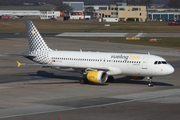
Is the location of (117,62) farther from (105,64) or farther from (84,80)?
(84,80)

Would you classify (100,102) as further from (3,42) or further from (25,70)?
(3,42)

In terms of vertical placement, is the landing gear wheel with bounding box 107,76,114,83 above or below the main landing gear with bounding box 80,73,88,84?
→ below

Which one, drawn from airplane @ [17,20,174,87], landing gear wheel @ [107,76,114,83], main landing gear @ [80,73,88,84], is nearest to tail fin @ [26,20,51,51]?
airplane @ [17,20,174,87]

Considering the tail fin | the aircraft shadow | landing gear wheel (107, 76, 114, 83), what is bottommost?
the aircraft shadow

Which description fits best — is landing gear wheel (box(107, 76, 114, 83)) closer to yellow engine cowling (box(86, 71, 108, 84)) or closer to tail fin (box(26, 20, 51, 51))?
yellow engine cowling (box(86, 71, 108, 84))

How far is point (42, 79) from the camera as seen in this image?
2532 inches

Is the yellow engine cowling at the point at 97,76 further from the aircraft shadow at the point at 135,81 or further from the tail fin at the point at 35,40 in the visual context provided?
the tail fin at the point at 35,40

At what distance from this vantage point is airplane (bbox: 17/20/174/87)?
5804 centimetres

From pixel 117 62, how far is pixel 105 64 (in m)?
1.52

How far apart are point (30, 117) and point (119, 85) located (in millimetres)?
21034

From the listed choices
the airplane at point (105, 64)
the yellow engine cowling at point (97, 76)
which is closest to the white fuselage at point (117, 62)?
the airplane at point (105, 64)

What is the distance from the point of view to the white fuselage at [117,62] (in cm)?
5788

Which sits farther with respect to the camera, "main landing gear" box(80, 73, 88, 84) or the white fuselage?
"main landing gear" box(80, 73, 88, 84)

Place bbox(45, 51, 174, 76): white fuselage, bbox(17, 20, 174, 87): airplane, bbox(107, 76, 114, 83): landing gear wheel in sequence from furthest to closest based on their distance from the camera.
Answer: bbox(107, 76, 114, 83): landing gear wheel < bbox(17, 20, 174, 87): airplane < bbox(45, 51, 174, 76): white fuselage
